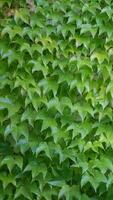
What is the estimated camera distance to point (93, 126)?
283 cm

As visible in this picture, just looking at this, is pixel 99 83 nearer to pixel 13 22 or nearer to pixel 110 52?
pixel 110 52

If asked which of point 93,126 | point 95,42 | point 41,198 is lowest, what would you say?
point 41,198

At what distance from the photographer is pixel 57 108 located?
111 inches

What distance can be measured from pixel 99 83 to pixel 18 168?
0.72 m

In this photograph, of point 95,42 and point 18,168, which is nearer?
point 18,168

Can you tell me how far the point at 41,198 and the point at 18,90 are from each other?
0.66 m

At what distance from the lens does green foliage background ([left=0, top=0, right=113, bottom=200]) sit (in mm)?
2777

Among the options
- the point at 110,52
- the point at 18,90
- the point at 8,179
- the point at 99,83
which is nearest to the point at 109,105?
the point at 99,83

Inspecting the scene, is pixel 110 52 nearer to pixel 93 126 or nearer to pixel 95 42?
pixel 95 42

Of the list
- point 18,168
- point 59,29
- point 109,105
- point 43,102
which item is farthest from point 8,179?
point 59,29

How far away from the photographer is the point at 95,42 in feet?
9.82

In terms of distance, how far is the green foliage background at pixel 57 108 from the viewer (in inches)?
109

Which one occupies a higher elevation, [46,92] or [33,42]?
[33,42]

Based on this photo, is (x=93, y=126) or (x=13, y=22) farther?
(x=13, y=22)
